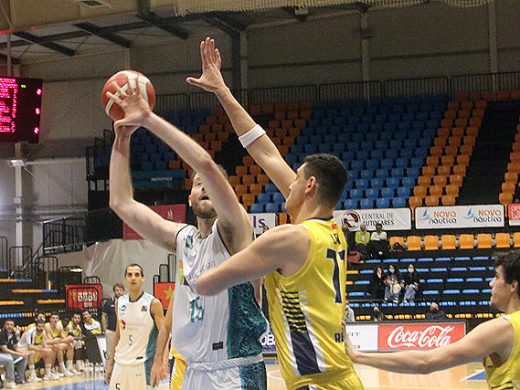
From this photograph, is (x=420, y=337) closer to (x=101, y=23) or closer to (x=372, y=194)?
(x=372, y=194)

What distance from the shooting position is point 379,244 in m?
21.2

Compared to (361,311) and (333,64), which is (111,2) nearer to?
(333,64)

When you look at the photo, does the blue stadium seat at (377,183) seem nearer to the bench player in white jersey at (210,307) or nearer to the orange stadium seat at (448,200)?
the orange stadium seat at (448,200)

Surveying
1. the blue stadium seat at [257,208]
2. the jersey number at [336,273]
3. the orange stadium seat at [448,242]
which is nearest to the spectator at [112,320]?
the blue stadium seat at [257,208]

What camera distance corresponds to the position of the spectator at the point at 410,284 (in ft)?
64.1

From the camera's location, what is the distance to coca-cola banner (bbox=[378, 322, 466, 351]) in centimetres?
1752

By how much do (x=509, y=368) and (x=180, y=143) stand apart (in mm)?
1735

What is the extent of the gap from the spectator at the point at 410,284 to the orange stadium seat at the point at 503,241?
2408 millimetres

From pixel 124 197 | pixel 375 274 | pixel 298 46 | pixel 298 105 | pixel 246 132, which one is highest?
pixel 298 46

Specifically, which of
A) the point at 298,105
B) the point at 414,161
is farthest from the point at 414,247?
the point at 298,105

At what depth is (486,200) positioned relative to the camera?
23.0 meters

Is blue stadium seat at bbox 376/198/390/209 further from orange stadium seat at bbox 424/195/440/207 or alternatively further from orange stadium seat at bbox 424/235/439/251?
orange stadium seat at bbox 424/235/439/251

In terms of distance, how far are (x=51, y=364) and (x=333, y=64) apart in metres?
14.2

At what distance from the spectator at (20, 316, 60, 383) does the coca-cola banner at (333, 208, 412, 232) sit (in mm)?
7779
